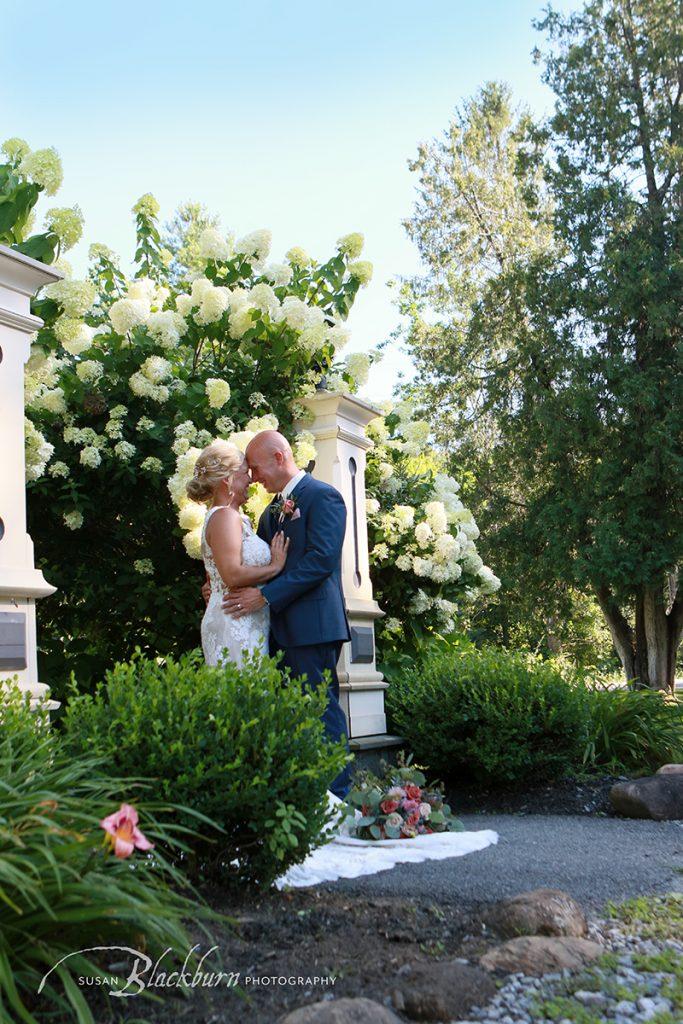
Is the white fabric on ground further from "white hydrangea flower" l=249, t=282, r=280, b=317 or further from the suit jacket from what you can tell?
"white hydrangea flower" l=249, t=282, r=280, b=317

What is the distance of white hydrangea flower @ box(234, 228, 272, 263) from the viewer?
6.89 meters

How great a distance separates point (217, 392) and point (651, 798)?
3611mm

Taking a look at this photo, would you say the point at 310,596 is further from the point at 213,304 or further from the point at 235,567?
the point at 213,304

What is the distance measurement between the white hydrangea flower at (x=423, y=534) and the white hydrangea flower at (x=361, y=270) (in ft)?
6.45

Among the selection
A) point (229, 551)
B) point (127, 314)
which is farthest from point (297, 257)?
point (229, 551)

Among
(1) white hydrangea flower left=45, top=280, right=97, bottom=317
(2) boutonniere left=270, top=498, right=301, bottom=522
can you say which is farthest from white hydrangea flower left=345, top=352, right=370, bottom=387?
(1) white hydrangea flower left=45, top=280, right=97, bottom=317

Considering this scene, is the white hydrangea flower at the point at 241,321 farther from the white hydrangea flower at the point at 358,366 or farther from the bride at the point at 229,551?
the bride at the point at 229,551

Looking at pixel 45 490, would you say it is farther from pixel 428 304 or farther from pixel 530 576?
pixel 428 304

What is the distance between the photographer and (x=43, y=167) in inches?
184

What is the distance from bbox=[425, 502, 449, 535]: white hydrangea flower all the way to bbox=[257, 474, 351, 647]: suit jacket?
2.59 meters

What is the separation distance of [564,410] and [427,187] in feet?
30.5

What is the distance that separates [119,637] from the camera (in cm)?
686

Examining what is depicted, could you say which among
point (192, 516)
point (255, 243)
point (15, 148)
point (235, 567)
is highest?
point (255, 243)

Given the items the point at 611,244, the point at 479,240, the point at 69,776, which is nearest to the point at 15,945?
the point at 69,776
